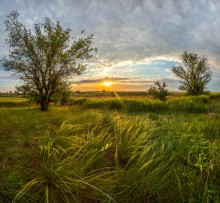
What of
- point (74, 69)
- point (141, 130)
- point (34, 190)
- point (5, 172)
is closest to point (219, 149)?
point (141, 130)

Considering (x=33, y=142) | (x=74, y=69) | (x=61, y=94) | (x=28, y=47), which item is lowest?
(x=33, y=142)

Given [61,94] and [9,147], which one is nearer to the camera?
[9,147]

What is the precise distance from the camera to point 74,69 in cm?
1934

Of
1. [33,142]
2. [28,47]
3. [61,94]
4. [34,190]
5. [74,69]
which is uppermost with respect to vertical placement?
[28,47]

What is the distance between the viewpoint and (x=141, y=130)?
7.84 m

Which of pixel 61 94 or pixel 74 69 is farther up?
pixel 74 69

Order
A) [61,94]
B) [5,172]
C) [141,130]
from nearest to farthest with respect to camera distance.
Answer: [5,172]
[141,130]
[61,94]

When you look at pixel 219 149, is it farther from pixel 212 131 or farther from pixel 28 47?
pixel 28 47

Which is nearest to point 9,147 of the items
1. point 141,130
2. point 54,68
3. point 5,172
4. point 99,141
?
point 5,172

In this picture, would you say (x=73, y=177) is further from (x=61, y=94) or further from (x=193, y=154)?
(x=61, y=94)

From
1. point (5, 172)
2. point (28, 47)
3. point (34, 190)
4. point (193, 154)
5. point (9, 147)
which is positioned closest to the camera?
point (34, 190)

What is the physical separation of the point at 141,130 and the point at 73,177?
368 cm

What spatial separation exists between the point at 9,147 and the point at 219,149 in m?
4.86

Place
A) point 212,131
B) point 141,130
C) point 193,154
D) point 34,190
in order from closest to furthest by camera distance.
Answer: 1. point 34,190
2. point 193,154
3. point 141,130
4. point 212,131
